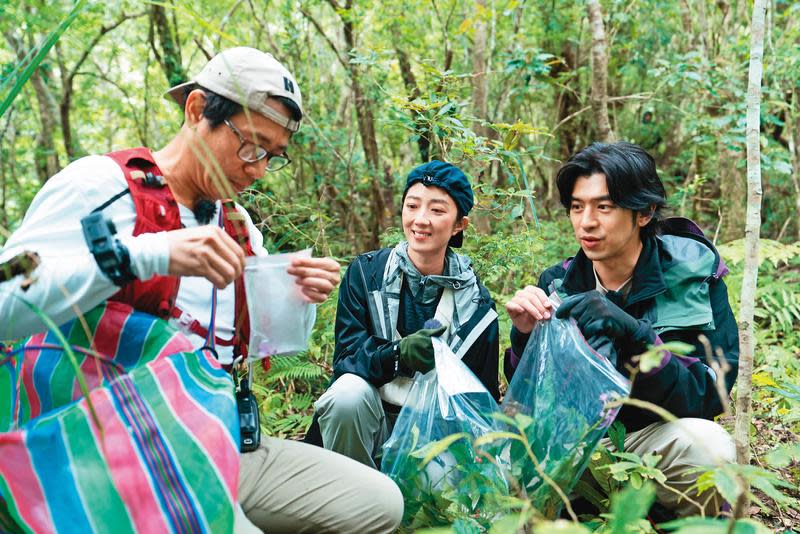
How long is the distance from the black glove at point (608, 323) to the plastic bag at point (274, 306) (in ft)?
3.24

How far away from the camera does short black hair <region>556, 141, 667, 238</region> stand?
2.59 m

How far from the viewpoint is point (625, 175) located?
2.60 meters

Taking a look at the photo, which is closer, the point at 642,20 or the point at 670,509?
the point at 670,509

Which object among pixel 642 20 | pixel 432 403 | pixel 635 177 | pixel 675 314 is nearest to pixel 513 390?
pixel 432 403

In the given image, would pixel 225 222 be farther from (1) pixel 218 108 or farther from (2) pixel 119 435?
(2) pixel 119 435

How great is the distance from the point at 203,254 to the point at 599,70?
179 inches

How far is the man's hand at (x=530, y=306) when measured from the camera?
238 centimetres

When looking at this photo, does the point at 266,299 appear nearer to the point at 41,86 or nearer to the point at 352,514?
the point at 352,514

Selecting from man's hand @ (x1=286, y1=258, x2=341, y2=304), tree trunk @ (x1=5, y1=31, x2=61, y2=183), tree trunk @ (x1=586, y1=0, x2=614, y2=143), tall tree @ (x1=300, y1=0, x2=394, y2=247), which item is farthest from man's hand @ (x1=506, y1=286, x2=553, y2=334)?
tree trunk @ (x1=5, y1=31, x2=61, y2=183)

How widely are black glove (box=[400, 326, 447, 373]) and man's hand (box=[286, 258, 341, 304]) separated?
65 cm

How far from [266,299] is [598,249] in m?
1.46

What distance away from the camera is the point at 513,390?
2.41m

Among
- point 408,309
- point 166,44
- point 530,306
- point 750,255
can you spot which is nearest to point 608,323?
point 530,306

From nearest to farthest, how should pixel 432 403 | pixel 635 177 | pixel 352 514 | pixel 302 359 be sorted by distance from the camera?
1. pixel 352 514
2. pixel 432 403
3. pixel 635 177
4. pixel 302 359
